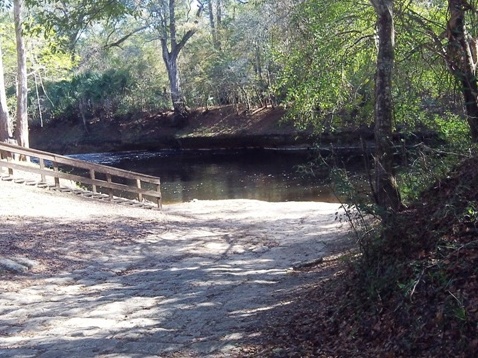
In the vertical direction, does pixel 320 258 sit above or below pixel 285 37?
below

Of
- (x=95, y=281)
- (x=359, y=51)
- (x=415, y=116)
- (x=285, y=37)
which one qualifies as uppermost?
(x=285, y=37)

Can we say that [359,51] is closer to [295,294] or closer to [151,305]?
[295,294]

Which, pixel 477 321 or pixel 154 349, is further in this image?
pixel 154 349

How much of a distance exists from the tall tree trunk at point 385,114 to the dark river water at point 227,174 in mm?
12596

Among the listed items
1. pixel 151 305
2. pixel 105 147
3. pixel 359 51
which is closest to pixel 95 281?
pixel 151 305

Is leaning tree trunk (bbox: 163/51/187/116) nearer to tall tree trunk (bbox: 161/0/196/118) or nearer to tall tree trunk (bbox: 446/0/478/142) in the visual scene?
tall tree trunk (bbox: 161/0/196/118)

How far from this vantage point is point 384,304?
4965 mm

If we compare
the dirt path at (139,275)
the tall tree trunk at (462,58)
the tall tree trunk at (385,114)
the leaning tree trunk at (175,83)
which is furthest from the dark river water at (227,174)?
the tall tree trunk at (385,114)

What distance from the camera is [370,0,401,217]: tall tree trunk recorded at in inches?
269

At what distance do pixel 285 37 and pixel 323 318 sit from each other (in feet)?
36.5

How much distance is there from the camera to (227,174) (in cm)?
3331

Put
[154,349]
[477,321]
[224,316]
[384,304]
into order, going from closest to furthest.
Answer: [477,321] → [384,304] → [154,349] → [224,316]

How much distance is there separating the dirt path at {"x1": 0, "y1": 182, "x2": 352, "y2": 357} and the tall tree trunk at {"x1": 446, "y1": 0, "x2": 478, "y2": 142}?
3.06m

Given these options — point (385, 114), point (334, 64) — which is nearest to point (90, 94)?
point (334, 64)
